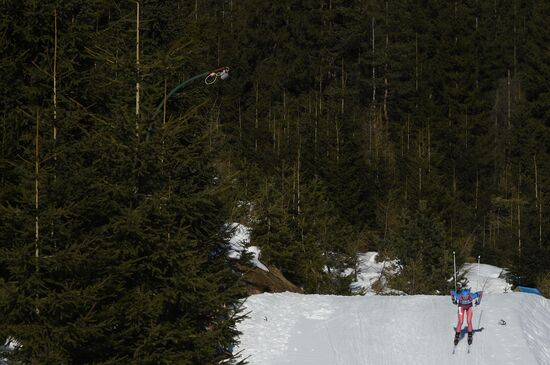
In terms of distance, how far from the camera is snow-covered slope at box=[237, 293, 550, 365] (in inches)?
901

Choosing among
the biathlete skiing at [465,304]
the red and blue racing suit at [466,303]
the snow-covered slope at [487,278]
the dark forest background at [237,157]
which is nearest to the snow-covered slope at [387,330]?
the biathlete skiing at [465,304]

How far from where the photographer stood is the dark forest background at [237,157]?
→ 15.3m

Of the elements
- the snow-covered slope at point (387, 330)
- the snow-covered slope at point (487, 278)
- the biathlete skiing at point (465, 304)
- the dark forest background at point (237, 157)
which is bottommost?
the snow-covered slope at point (487, 278)

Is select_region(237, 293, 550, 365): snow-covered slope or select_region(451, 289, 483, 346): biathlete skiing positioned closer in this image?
select_region(451, 289, 483, 346): biathlete skiing

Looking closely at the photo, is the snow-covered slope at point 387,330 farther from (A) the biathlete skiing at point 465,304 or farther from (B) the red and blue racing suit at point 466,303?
(B) the red and blue racing suit at point 466,303

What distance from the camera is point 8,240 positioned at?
51.6 ft

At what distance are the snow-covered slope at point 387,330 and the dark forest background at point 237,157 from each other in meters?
2.66

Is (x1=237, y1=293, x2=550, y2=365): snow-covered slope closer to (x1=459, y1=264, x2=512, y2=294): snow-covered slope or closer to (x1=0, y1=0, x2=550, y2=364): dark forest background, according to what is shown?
(x1=0, y1=0, x2=550, y2=364): dark forest background

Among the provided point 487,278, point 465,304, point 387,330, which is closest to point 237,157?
point 487,278

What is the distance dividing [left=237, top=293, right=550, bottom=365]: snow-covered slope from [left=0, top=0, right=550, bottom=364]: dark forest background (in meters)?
2.66

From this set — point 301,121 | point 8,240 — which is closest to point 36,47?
point 8,240

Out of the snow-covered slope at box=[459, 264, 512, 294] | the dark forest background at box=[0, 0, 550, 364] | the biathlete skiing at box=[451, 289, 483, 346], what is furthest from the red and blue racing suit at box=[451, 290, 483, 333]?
the snow-covered slope at box=[459, 264, 512, 294]

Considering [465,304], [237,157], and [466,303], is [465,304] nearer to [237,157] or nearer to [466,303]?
[466,303]

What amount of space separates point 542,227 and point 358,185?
36.1 ft
